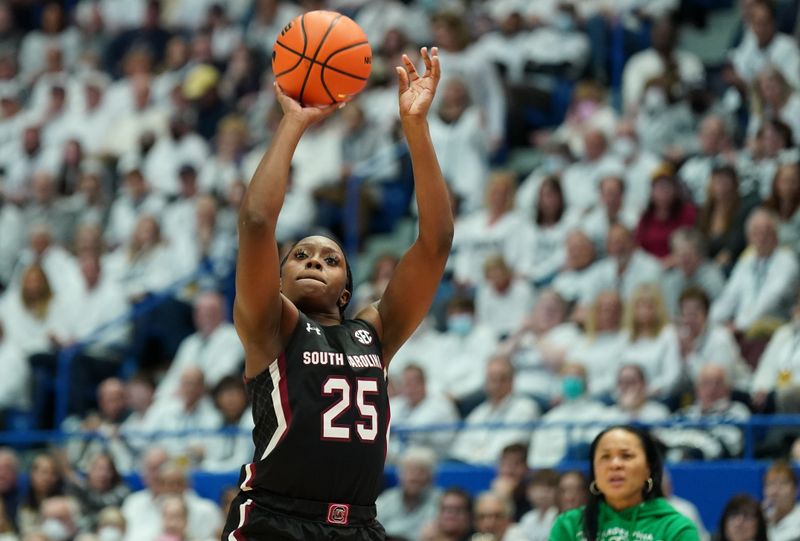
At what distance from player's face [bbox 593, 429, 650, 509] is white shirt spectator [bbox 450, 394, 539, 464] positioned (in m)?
4.79

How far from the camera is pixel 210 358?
14242 millimetres

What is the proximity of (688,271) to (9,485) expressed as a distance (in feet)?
19.1

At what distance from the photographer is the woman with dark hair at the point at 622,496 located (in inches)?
264

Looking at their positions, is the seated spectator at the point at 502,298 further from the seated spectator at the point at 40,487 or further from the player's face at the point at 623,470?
the player's face at the point at 623,470

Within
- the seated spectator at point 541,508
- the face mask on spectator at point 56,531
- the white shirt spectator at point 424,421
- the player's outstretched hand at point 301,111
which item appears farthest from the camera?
the white shirt spectator at point 424,421

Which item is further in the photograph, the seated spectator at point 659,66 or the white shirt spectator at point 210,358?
the seated spectator at point 659,66

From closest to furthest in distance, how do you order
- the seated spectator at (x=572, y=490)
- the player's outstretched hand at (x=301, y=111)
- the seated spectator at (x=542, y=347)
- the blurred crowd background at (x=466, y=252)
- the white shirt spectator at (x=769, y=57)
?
the player's outstretched hand at (x=301, y=111) → the seated spectator at (x=572, y=490) → the blurred crowd background at (x=466, y=252) → the seated spectator at (x=542, y=347) → the white shirt spectator at (x=769, y=57)

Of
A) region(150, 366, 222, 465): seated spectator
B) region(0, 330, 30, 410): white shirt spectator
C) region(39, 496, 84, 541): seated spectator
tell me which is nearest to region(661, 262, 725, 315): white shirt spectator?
region(150, 366, 222, 465): seated spectator

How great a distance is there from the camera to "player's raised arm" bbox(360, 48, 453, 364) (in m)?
6.08

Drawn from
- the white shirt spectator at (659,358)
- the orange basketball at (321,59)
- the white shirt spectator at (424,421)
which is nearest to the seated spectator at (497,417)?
the white shirt spectator at (424,421)

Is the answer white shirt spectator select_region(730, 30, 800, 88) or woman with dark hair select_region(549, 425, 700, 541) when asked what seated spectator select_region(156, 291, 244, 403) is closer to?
white shirt spectator select_region(730, 30, 800, 88)

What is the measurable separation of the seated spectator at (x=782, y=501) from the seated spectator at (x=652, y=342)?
1890 millimetres

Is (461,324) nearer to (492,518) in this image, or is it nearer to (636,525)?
(492,518)

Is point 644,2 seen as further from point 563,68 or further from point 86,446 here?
point 86,446
